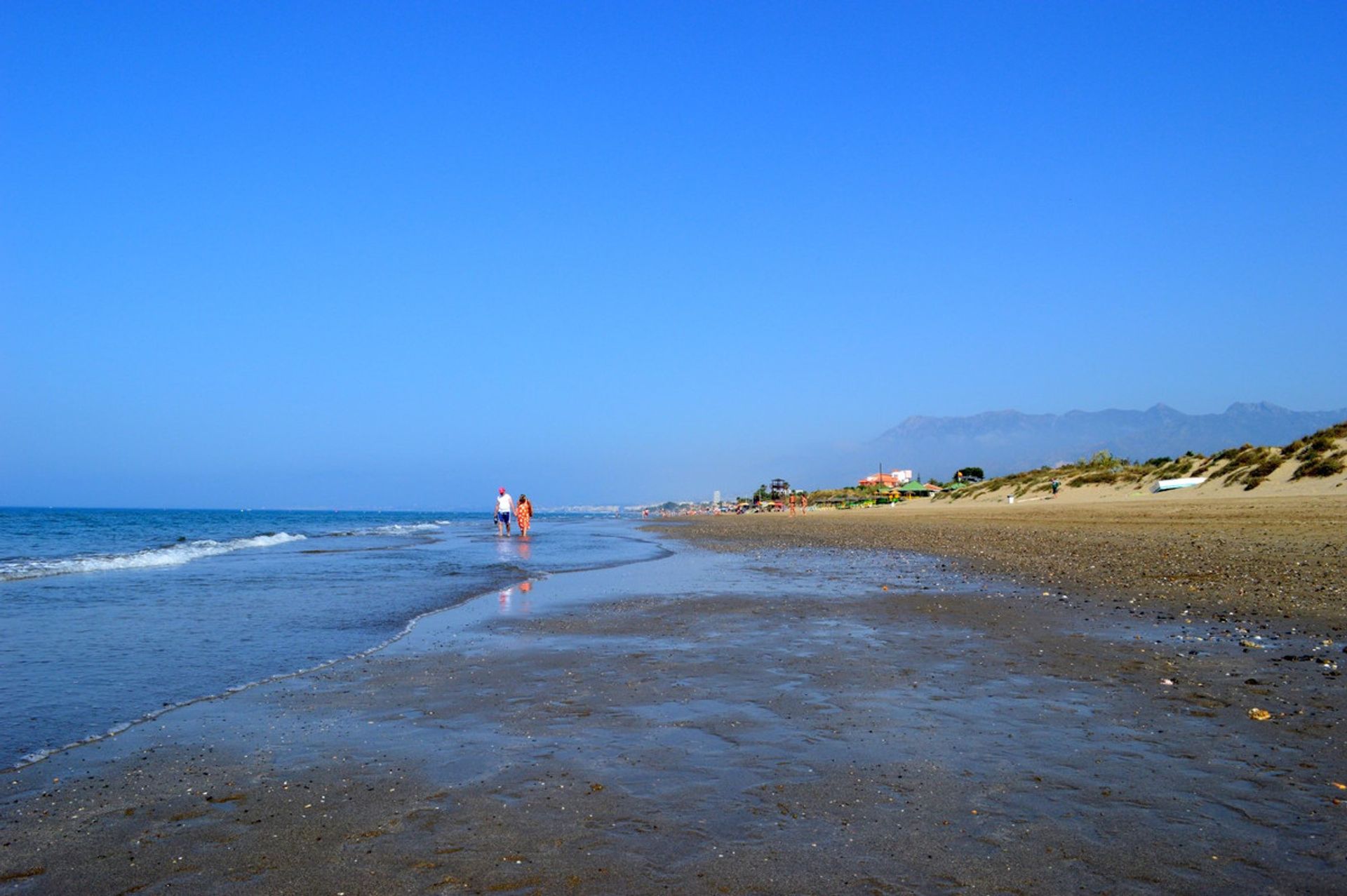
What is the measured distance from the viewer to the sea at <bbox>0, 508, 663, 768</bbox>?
25.5 ft

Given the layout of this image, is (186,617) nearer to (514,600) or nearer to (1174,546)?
(514,600)

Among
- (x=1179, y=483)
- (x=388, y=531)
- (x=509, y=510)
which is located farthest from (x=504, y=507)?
(x=1179, y=483)

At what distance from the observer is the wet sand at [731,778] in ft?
13.2

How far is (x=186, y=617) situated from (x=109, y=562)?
51.5 ft

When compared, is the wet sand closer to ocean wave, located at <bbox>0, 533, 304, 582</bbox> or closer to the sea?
the sea

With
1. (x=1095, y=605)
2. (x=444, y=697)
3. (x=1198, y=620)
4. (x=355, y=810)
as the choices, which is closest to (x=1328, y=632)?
(x=1198, y=620)

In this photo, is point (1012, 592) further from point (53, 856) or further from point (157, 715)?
point (53, 856)

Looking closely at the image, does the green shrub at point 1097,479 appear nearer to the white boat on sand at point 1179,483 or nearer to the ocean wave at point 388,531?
the white boat on sand at point 1179,483

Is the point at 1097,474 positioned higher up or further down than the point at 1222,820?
higher up

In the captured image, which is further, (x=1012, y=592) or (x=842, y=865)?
(x=1012, y=592)

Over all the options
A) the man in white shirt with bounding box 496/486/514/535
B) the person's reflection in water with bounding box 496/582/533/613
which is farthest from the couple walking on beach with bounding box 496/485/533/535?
the person's reflection in water with bounding box 496/582/533/613

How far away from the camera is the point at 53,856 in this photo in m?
4.30

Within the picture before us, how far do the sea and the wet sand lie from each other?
3.04 feet

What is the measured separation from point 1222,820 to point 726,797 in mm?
2636
